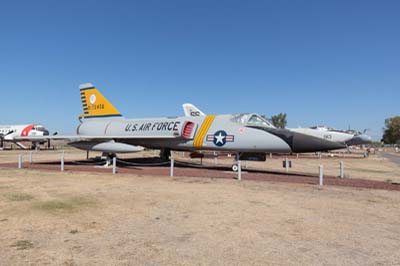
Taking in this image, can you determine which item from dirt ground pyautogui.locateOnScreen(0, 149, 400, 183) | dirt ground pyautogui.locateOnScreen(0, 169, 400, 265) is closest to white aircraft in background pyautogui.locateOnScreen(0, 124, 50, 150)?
dirt ground pyautogui.locateOnScreen(0, 149, 400, 183)

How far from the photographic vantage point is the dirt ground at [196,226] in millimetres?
4004

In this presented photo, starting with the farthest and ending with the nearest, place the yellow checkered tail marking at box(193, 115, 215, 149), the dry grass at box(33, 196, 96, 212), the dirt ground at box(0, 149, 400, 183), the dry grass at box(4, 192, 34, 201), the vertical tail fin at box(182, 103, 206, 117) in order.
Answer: the vertical tail fin at box(182, 103, 206, 117) → the dirt ground at box(0, 149, 400, 183) → the yellow checkered tail marking at box(193, 115, 215, 149) → the dry grass at box(4, 192, 34, 201) → the dry grass at box(33, 196, 96, 212)

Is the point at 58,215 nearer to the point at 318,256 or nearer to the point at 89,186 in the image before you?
the point at 89,186

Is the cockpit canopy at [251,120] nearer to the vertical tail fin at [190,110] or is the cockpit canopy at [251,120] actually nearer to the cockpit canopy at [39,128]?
the vertical tail fin at [190,110]

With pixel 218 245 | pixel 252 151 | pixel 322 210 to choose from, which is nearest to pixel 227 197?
pixel 322 210

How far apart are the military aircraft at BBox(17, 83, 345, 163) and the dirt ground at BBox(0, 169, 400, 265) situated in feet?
12.6

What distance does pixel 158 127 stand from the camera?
16.7 m

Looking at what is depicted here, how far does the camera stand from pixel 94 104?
20016mm

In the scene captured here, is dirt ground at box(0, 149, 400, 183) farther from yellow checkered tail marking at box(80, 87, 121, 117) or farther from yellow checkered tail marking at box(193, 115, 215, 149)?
yellow checkered tail marking at box(80, 87, 121, 117)

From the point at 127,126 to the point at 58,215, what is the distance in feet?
40.0

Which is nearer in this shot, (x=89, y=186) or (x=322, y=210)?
(x=322, y=210)

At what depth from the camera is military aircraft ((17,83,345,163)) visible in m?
12.9

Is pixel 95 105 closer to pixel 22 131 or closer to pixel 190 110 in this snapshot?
pixel 190 110

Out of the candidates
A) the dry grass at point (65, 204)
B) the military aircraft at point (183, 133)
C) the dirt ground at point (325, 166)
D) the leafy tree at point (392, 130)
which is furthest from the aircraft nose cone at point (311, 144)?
the leafy tree at point (392, 130)
